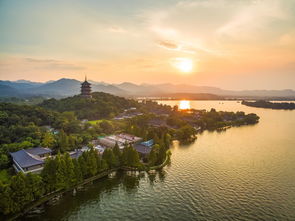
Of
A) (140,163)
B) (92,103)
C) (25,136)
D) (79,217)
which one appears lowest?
(79,217)

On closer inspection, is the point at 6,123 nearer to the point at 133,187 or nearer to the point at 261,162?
the point at 133,187

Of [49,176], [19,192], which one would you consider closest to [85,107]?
[49,176]

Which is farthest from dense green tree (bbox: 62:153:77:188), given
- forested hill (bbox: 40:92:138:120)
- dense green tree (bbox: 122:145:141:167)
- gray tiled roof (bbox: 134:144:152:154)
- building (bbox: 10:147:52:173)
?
forested hill (bbox: 40:92:138:120)

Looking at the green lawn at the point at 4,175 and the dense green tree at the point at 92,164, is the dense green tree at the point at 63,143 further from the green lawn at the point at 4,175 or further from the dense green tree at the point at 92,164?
the dense green tree at the point at 92,164

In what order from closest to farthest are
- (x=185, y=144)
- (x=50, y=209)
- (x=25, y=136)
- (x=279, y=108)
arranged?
(x=50, y=209) < (x=25, y=136) < (x=185, y=144) < (x=279, y=108)

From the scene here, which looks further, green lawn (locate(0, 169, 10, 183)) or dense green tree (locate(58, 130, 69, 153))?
dense green tree (locate(58, 130, 69, 153))

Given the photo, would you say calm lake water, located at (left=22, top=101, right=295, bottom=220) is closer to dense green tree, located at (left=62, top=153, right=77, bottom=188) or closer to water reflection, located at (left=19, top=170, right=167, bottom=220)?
water reflection, located at (left=19, top=170, right=167, bottom=220)

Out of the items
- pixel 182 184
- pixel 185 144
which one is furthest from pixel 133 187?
pixel 185 144

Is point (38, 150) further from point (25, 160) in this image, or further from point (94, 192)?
point (94, 192)

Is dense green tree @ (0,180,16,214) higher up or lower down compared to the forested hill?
lower down
